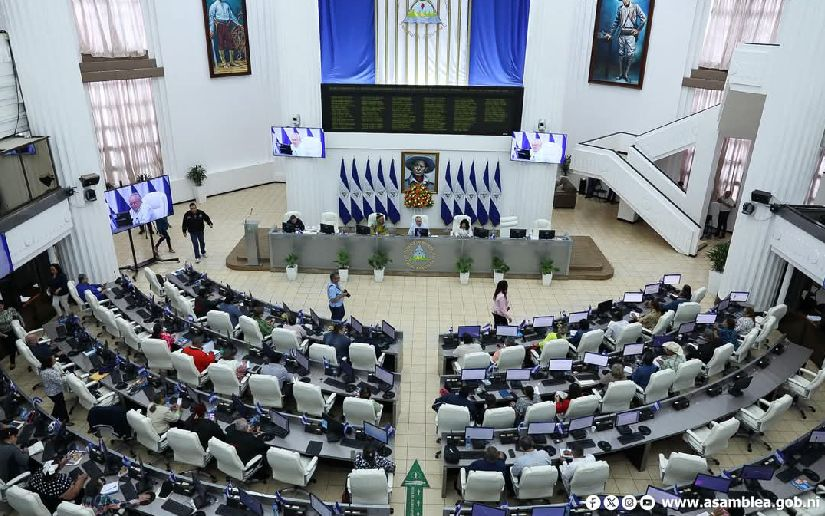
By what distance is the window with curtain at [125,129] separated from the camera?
1866 cm

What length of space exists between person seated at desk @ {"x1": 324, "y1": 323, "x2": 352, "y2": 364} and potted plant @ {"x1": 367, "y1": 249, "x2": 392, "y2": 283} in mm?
A: 4895

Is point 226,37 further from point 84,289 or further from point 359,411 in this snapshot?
point 359,411

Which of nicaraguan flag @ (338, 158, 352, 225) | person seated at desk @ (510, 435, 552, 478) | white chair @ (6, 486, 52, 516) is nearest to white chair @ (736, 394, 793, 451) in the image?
person seated at desk @ (510, 435, 552, 478)

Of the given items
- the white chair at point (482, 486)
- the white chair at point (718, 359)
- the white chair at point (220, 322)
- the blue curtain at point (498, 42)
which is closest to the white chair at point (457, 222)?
the blue curtain at point (498, 42)

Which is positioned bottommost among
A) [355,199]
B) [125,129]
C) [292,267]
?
[292,267]

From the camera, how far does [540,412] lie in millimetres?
8742

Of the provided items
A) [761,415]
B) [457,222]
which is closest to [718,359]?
[761,415]

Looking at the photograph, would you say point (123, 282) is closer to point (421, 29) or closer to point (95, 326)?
point (95, 326)

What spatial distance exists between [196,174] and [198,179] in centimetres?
19

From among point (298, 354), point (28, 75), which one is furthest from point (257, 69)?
point (298, 354)

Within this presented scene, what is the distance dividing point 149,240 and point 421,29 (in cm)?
1063

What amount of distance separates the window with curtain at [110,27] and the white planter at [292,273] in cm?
949

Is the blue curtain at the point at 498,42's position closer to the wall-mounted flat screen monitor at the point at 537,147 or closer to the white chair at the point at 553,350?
the wall-mounted flat screen monitor at the point at 537,147

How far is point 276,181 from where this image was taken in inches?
940
